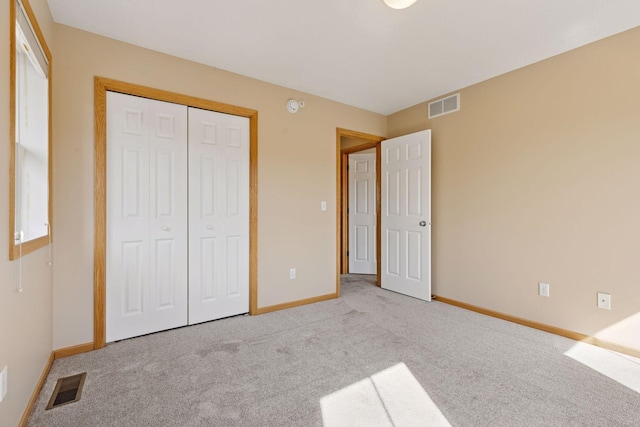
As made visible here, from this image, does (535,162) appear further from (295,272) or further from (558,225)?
(295,272)

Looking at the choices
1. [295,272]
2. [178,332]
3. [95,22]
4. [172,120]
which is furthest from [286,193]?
[95,22]

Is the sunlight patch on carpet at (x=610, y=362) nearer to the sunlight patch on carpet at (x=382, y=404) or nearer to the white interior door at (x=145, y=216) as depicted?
the sunlight patch on carpet at (x=382, y=404)

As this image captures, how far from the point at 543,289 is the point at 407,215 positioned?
157 centimetres

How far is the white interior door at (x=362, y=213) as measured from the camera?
16.8ft

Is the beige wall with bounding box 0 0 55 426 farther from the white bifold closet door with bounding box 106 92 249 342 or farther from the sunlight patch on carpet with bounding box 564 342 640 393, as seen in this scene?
the sunlight patch on carpet with bounding box 564 342 640 393

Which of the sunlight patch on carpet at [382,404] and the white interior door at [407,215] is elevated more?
the white interior door at [407,215]

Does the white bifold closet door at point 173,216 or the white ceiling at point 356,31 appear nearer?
the white ceiling at point 356,31

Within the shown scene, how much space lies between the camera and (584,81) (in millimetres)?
2459

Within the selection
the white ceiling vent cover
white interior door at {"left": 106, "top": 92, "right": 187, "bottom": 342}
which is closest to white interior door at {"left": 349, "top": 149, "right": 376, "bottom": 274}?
the white ceiling vent cover


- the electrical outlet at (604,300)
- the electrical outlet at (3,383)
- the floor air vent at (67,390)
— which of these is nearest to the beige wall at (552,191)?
the electrical outlet at (604,300)

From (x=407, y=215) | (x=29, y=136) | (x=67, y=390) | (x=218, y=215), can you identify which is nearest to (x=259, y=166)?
(x=218, y=215)

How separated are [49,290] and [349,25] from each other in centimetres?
287

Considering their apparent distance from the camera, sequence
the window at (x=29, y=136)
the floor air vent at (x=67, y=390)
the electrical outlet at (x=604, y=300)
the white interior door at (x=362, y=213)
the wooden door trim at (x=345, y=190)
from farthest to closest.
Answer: the white interior door at (x=362, y=213), the wooden door trim at (x=345, y=190), the electrical outlet at (x=604, y=300), the floor air vent at (x=67, y=390), the window at (x=29, y=136)

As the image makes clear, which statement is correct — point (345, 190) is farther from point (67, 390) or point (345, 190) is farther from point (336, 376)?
point (67, 390)
